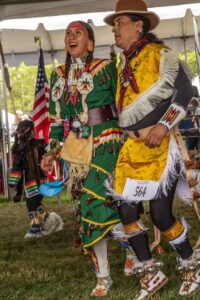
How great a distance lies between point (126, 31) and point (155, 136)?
701 millimetres

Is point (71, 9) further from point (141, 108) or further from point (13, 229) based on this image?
point (141, 108)

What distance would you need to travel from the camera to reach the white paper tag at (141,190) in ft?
10.3

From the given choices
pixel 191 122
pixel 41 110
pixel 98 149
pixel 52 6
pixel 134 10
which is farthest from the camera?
pixel 191 122

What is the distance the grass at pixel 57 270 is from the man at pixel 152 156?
188 mm

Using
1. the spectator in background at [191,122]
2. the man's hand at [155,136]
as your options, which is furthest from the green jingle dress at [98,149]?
the spectator in background at [191,122]

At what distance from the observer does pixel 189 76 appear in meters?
3.25

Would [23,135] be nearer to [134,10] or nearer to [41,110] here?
[41,110]

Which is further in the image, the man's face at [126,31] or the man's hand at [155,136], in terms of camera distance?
the man's face at [126,31]

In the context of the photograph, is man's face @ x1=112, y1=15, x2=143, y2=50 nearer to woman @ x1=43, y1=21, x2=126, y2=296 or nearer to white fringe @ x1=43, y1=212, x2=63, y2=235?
woman @ x1=43, y1=21, x2=126, y2=296

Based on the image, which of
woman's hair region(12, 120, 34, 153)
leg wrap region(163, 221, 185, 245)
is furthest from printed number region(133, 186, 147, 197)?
woman's hair region(12, 120, 34, 153)

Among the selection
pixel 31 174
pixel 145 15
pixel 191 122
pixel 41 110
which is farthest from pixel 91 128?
pixel 191 122

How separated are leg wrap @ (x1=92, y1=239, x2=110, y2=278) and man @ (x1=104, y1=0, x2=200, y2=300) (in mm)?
335

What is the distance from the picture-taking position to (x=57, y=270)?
427 cm

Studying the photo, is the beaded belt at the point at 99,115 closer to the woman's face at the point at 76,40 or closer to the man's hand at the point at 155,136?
the woman's face at the point at 76,40
